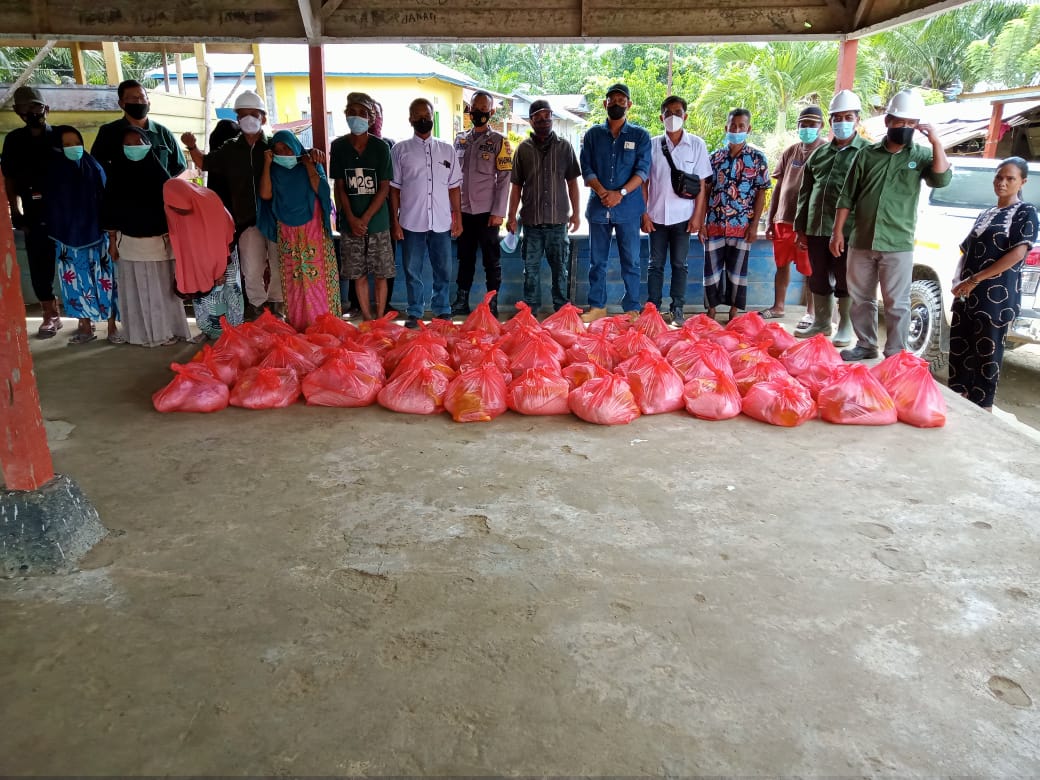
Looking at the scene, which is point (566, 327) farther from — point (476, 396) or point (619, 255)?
point (619, 255)

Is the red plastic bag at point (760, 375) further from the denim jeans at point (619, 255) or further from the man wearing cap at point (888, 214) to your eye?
the denim jeans at point (619, 255)

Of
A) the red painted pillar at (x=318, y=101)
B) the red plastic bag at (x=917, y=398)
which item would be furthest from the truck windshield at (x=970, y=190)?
the red painted pillar at (x=318, y=101)

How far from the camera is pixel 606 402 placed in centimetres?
433

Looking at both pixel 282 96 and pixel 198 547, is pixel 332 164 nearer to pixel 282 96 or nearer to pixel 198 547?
pixel 198 547

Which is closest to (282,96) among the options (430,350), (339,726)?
(430,350)

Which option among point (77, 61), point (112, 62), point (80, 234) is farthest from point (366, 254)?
point (77, 61)

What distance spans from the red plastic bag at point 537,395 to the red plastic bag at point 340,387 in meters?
0.87

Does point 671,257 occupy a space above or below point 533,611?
above

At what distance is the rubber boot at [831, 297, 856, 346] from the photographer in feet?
20.7

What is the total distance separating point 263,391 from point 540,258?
3205 millimetres

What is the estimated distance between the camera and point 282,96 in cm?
2091

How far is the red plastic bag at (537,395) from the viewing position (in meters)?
4.44

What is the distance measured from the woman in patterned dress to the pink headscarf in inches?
206

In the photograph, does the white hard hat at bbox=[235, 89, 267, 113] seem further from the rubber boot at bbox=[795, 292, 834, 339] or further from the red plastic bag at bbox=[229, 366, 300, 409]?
the rubber boot at bbox=[795, 292, 834, 339]
